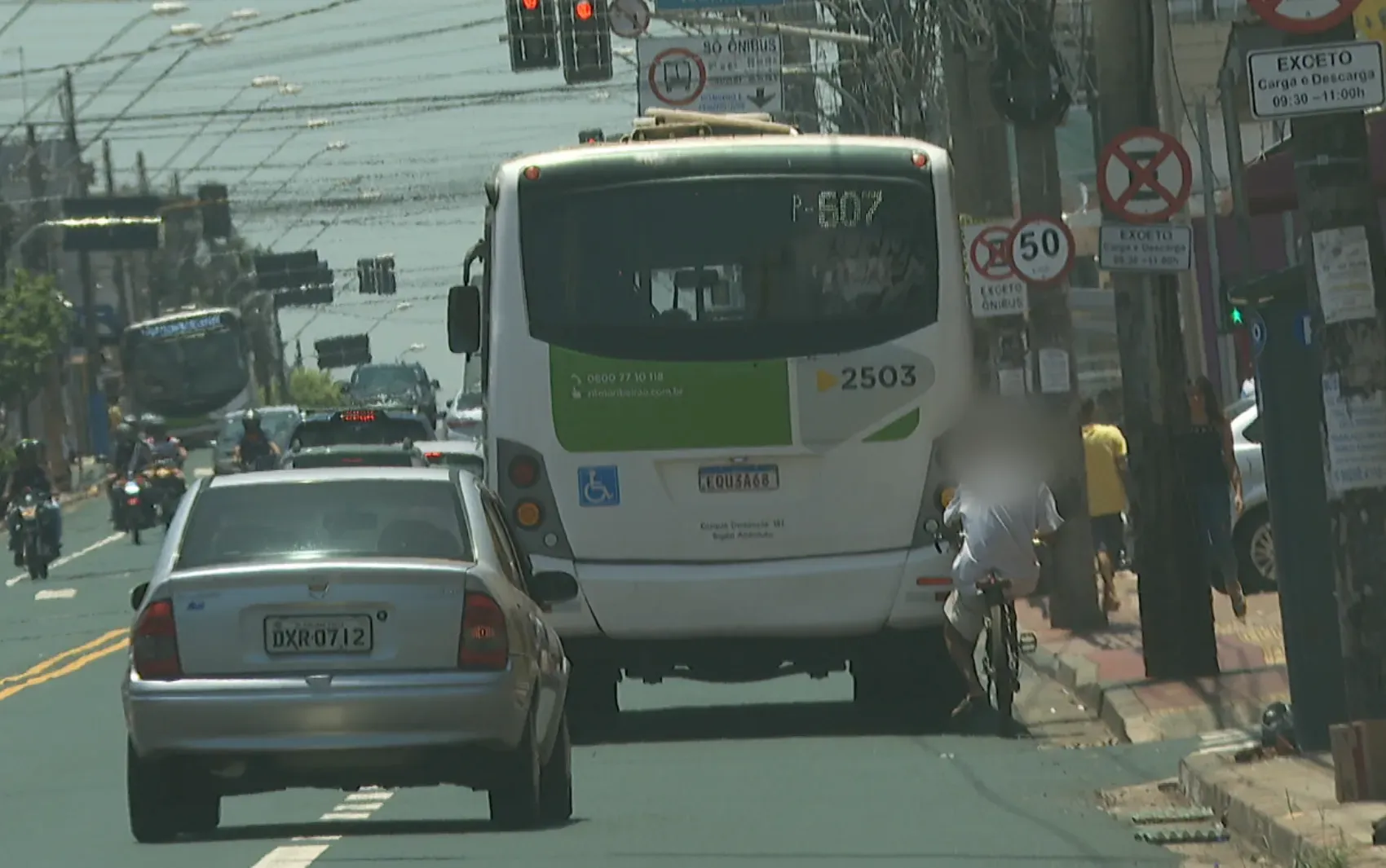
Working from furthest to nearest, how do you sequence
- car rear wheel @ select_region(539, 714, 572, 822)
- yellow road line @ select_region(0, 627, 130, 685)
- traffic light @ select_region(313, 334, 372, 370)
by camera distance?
traffic light @ select_region(313, 334, 372, 370), yellow road line @ select_region(0, 627, 130, 685), car rear wheel @ select_region(539, 714, 572, 822)

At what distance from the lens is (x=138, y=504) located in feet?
150

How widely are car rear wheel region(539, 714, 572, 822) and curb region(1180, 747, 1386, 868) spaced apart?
2683mm

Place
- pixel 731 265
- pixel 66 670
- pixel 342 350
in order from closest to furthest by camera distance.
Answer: pixel 731 265 → pixel 66 670 → pixel 342 350

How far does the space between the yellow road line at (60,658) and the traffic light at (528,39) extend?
7.40 metres

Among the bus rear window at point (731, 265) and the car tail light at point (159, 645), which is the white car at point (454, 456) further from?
the car tail light at point (159, 645)

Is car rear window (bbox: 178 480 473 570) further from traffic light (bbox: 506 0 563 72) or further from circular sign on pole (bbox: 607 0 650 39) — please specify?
circular sign on pole (bbox: 607 0 650 39)

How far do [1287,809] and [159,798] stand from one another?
14.2ft

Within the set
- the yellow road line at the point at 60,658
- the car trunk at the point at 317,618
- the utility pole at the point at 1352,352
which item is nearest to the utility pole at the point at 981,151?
the yellow road line at the point at 60,658

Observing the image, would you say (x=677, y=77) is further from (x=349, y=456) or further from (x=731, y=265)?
(x=731, y=265)

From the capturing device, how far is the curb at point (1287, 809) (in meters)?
10.3

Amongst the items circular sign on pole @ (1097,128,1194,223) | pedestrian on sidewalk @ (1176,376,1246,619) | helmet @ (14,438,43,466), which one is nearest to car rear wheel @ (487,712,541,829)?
circular sign on pole @ (1097,128,1194,223)

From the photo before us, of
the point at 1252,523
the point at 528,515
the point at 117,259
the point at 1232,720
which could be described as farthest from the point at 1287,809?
the point at 117,259

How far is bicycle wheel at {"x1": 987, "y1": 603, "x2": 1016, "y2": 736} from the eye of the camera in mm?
17281

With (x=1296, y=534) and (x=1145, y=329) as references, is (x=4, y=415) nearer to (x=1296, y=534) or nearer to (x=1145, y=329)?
(x=1145, y=329)
